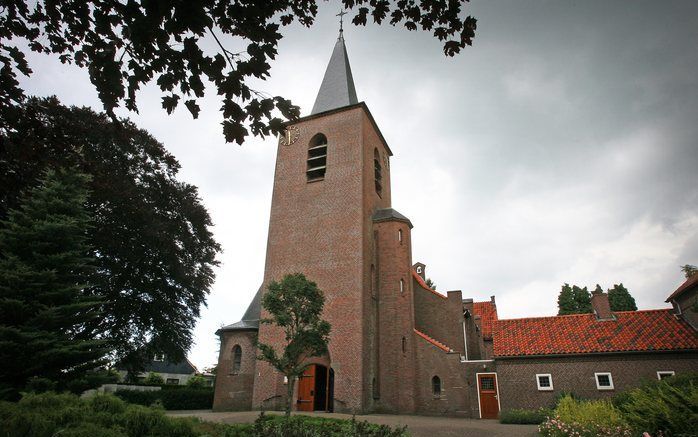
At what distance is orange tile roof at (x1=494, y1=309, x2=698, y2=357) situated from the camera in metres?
19.8

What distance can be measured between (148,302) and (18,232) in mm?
9283

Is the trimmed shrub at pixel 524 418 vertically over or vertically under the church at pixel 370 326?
under

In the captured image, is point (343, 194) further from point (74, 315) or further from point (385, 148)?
point (74, 315)

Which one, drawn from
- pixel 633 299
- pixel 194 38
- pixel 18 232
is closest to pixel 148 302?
pixel 18 232

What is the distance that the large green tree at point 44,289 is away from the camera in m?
13.7

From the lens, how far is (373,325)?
22.0m

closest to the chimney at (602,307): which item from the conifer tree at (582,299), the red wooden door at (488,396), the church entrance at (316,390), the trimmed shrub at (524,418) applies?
the red wooden door at (488,396)

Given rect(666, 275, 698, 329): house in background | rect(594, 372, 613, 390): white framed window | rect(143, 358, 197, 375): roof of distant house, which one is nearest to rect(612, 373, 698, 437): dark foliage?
rect(594, 372, 613, 390): white framed window

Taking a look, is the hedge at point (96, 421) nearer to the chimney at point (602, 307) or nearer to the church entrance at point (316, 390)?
the church entrance at point (316, 390)

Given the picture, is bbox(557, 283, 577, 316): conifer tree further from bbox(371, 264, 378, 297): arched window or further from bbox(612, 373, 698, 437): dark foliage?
bbox(612, 373, 698, 437): dark foliage

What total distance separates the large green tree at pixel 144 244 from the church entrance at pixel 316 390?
27.6ft

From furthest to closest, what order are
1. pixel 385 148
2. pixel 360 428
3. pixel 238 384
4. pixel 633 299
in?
1. pixel 633 299
2. pixel 385 148
3. pixel 238 384
4. pixel 360 428

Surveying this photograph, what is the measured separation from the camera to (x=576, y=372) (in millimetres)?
20062

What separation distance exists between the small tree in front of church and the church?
4888 millimetres
